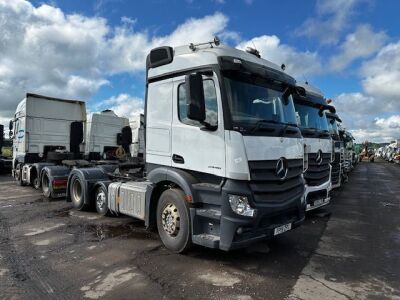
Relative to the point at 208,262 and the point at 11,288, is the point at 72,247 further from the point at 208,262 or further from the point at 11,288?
the point at 208,262

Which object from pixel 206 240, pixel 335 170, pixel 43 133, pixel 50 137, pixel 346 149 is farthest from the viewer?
pixel 346 149

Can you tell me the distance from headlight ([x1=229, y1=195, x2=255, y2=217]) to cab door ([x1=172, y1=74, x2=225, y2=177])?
15.2 inches

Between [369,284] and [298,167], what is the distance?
1.99 meters

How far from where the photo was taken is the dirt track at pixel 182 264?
14.6 ft

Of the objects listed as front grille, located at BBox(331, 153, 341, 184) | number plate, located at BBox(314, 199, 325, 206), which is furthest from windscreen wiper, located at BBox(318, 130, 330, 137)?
front grille, located at BBox(331, 153, 341, 184)

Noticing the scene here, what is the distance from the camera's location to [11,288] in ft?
14.7

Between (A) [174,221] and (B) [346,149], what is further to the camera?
(B) [346,149]

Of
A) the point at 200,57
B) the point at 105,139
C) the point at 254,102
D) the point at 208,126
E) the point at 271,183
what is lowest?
the point at 271,183

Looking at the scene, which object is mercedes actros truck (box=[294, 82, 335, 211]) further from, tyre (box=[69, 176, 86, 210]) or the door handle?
tyre (box=[69, 176, 86, 210])

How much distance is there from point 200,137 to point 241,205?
45.7 inches

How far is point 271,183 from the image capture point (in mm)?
5270

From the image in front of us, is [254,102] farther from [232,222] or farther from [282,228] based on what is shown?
[282,228]

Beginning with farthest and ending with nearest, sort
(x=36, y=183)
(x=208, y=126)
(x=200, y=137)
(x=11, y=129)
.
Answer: (x=11, y=129)
(x=36, y=183)
(x=200, y=137)
(x=208, y=126)

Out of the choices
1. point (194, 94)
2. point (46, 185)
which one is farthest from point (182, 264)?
point (46, 185)
